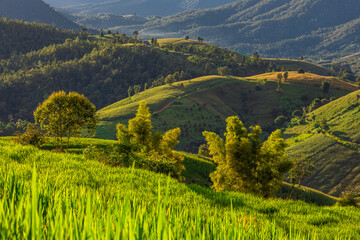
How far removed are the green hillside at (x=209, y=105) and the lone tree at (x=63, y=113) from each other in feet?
378

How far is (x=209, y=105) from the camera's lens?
179250mm

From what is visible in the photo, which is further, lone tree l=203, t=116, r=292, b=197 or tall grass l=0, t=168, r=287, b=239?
lone tree l=203, t=116, r=292, b=197

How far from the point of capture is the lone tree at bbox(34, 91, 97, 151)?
28547 millimetres

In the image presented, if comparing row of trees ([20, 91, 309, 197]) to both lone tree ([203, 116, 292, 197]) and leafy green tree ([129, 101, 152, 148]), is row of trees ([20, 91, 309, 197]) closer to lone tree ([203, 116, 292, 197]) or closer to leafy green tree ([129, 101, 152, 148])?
lone tree ([203, 116, 292, 197])

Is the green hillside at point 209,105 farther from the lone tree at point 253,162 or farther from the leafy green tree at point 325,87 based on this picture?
the lone tree at point 253,162

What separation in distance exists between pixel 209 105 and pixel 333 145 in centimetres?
8610

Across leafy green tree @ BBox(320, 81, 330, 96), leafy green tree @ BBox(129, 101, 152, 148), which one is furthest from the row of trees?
leafy green tree @ BBox(320, 81, 330, 96)

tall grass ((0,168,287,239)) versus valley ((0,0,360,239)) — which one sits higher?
tall grass ((0,168,287,239))

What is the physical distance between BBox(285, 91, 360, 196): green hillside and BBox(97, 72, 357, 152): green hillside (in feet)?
101

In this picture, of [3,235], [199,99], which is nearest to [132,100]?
[199,99]

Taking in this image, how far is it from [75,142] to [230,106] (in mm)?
151530

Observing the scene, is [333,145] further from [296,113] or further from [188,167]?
[188,167]

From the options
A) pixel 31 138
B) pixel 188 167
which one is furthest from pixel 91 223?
pixel 188 167

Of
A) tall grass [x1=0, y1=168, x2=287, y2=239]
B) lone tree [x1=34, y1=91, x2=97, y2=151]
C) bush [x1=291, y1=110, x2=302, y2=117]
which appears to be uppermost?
tall grass [x1=0, y1=168, x2=287, y2=239]
